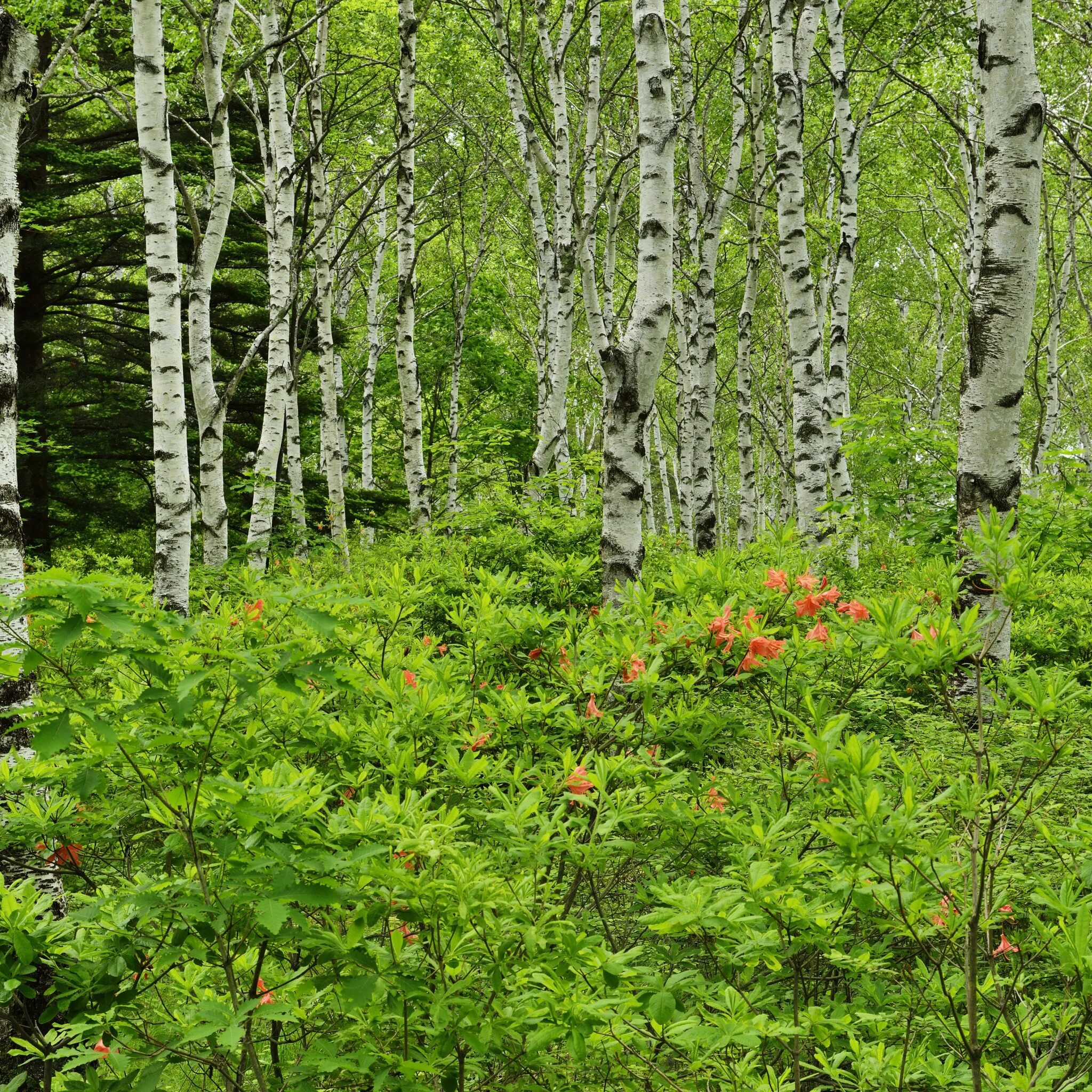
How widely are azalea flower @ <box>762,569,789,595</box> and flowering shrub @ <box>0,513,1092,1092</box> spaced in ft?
0.04

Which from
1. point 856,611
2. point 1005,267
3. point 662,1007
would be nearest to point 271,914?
point 662,1007

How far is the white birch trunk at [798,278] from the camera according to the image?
25.6ft

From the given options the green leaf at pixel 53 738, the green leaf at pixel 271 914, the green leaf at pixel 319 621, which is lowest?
the green leaf at pixel 271 914

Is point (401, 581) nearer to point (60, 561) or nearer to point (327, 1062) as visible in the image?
point (327, 1062)

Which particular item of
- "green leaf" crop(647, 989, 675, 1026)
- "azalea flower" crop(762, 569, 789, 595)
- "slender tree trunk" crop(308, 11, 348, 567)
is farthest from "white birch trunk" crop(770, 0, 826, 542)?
"green leaf" crop(647, 989, 675, 1026)

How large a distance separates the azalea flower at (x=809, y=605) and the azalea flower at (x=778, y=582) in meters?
0.08

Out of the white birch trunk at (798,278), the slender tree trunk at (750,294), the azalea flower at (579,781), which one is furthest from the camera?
the slender tree trunk at (750,294)

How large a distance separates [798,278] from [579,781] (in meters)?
6.81

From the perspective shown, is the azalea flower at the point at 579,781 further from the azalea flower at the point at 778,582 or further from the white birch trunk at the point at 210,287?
the white birch trunk at the point at 210,287

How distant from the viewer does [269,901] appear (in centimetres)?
177

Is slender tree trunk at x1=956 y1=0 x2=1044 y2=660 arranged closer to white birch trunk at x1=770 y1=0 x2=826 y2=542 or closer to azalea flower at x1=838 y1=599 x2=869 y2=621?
azalea flower at x1=838 y1=599 x2=869 y2=621

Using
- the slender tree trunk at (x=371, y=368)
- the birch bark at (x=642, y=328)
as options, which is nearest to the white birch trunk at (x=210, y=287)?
the birch bark at (x=642, y=328)

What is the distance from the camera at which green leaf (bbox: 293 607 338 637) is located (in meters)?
1.92

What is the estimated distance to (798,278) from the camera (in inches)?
312
